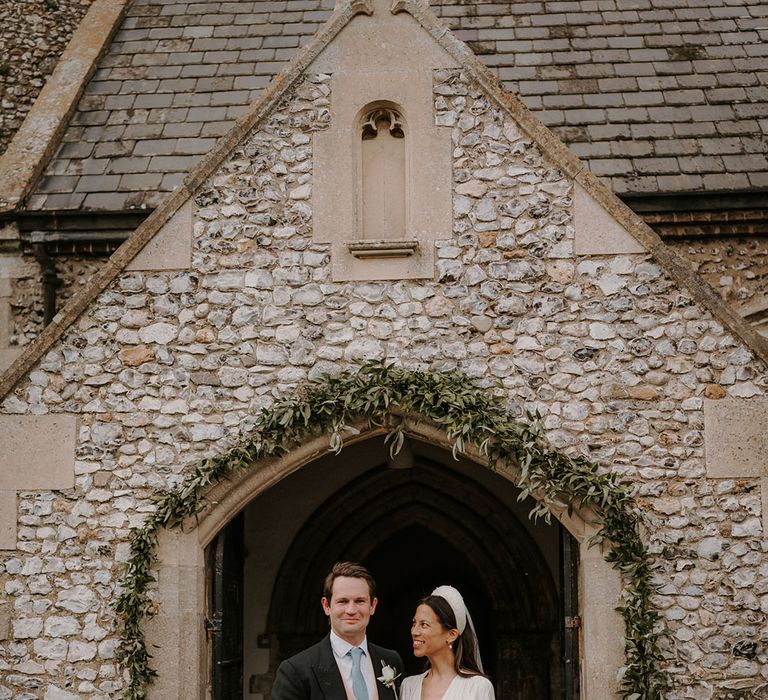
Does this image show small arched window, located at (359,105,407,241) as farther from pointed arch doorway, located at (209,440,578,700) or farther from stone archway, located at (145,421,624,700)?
pointed arch doorway, located at (209,440,578,700)

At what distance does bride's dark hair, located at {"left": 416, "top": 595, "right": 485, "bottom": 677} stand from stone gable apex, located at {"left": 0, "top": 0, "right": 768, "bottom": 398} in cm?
273

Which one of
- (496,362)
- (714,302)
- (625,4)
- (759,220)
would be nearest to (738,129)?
(759,220)

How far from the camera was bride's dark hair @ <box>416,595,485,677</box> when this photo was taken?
5375 millimetres

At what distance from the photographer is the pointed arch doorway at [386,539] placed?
9.33m

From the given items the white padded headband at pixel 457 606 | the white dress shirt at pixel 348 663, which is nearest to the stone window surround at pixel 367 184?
the white padded headband at pixel 457 606

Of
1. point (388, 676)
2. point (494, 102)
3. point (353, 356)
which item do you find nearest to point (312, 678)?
point (388, 676)

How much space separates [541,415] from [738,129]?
410 centimetres

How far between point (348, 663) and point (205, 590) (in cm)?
216

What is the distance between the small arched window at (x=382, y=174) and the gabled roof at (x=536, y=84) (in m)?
2.49

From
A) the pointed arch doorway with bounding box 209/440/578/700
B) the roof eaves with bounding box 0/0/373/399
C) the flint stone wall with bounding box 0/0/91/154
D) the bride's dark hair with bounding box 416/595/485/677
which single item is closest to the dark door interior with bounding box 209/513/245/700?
the pointed arch doorway with bounding box 209/440/578/700

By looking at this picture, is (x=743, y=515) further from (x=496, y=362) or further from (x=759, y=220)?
(x=759, y=220)

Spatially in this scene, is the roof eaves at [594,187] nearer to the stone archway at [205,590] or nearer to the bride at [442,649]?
the stone archway at [205,590]

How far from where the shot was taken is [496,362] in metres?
7.05

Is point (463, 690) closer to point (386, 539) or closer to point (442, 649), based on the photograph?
point (442, 649)
